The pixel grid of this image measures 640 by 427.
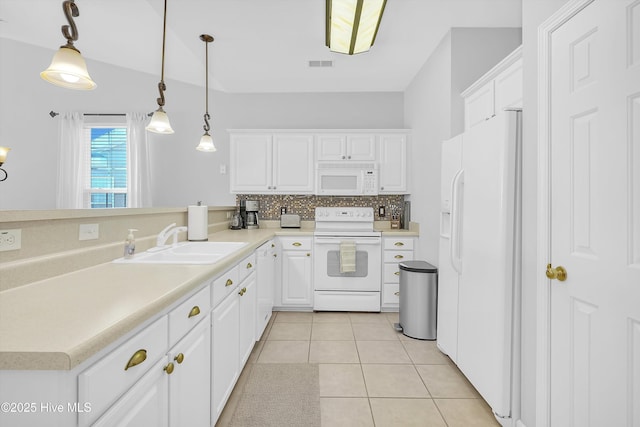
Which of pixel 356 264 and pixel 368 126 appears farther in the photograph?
pixel 368 126

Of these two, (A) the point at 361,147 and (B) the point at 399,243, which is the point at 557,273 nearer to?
(B) the point at 399,243

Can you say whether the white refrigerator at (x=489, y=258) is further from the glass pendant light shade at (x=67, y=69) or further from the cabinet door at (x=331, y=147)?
the glass pendant light shade at (x=67, y=69)

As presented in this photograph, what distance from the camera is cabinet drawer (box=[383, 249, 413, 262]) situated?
3408 mm

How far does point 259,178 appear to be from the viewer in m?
3.80

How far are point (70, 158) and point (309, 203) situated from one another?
10.7 feet

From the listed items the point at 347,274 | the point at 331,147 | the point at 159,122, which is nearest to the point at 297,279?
the point at 347,274

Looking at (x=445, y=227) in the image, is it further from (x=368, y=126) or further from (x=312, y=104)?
(x=312, y=104)

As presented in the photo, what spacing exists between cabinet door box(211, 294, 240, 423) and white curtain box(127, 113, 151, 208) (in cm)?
298

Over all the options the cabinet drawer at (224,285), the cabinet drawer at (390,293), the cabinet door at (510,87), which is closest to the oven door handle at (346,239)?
the cabinet drawer at (390,293)

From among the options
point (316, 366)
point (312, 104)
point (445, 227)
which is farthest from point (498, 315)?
point (312, 104)

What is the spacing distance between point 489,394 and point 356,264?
71.6 inches

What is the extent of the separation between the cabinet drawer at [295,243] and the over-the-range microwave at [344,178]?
2.15 ft

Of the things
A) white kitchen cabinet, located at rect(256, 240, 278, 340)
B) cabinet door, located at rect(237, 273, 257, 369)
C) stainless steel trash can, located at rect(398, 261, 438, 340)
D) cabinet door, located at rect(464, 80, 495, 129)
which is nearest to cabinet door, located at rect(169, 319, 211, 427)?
cabinet door, located at rect(237, 273, 257, 369)

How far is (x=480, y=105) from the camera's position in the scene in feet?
7.75
